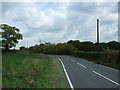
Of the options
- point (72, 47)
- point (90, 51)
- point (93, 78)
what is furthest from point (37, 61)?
point (72, 47)

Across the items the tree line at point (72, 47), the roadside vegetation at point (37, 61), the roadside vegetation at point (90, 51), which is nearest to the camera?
the roadside vegetation at point (37, 61)

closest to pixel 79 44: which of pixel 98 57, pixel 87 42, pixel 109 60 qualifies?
pixel 87 42

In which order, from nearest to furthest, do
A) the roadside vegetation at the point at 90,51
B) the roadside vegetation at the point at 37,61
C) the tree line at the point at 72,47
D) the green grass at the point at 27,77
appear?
1. the green grass at the point at 27,77
2. the roadside vegetation at the point at 37,61
3. the roadside vegetation at the point at 90,51
4. the tree line at the point at 72,47

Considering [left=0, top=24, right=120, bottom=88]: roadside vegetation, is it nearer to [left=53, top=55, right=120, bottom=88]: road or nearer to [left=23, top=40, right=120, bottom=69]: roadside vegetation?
[left=23, top=40, right=120, bottom=69]: roadside vegetation

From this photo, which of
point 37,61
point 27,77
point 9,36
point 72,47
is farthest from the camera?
point 72,47

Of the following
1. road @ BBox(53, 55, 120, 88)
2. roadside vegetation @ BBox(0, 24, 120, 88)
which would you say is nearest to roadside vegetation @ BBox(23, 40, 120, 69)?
Result: roadside vegetation @ BBox(0, 24, 120, 88)

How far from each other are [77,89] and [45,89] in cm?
167

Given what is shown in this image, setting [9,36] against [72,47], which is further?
[72,47]

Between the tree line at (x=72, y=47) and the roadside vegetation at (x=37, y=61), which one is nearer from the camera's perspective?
the roadside vegetation at (x=37, y=61)

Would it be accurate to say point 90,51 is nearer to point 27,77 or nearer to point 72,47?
point 72,47

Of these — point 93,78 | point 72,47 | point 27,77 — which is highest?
point 72,47

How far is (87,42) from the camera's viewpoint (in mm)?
118312

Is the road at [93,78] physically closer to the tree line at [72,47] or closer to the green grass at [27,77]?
the green grass at [27,77]

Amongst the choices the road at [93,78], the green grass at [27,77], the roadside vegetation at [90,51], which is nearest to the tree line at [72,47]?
the roadside vegetation at [90,51]
